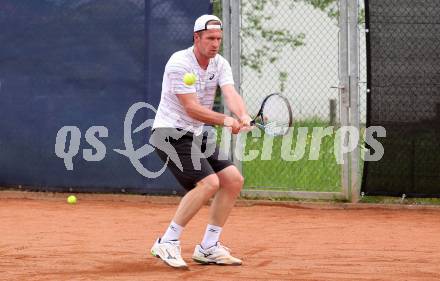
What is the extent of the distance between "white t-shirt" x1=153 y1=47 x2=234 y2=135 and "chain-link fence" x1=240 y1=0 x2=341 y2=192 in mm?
3580

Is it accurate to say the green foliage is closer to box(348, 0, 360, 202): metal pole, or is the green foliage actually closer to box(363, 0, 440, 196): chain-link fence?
box(348, 0, 360, 202): metal pole

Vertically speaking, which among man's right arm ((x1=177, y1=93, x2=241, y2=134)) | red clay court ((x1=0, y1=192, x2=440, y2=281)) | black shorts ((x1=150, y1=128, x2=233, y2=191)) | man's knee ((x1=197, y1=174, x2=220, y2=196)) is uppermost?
man's right arm ((x1=177, y1=93, x2=241, y2=134))

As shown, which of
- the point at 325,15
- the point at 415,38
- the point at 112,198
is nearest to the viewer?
the point at 415,38

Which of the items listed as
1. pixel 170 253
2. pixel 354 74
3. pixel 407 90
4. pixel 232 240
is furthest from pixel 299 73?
pixel 170 253

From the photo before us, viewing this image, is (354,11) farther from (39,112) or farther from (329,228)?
(39,112)

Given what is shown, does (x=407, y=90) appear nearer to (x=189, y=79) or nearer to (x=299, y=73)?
(x=299, y=73)

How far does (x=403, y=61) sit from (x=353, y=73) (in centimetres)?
56

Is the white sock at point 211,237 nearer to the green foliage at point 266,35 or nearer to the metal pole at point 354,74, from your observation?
the metal pole at point 354,74

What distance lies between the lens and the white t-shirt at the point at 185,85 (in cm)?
646

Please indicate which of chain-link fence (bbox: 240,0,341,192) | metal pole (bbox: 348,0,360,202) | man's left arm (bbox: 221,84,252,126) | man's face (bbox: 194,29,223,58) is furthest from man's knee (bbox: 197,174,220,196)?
chain-link fence (bbox: 240,0,341,192)

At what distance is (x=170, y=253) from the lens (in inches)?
256

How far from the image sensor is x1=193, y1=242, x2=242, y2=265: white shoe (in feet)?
21.9

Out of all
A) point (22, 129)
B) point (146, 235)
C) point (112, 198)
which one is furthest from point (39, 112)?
point (146, 235)

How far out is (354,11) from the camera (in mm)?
9930
